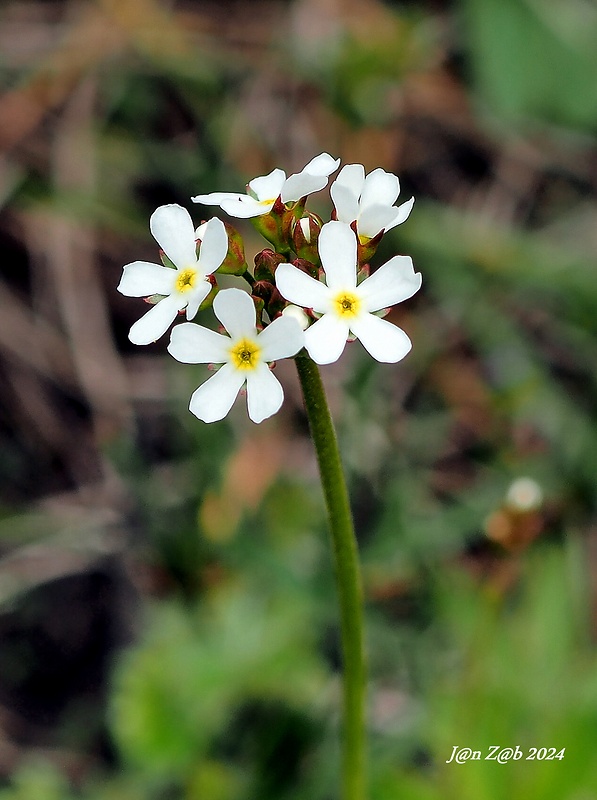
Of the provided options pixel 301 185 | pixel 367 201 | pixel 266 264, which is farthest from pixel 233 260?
pixel 367 201

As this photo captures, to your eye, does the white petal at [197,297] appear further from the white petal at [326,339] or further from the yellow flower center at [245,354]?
the white petal at [326,339]

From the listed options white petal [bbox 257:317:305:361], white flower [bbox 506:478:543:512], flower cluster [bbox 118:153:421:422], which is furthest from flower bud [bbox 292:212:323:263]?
white flower [bbox 506:478:543:512]

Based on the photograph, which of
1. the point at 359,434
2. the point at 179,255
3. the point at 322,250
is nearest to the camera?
the point at 322,250

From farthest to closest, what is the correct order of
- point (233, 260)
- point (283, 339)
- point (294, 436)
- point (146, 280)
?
point (294, 436), point (146, 280), point (233, 260), point (283, 339)

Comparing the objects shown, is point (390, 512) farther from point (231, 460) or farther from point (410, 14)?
point (410, 14)

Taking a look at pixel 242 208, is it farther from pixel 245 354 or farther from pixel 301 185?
pixel 245 354

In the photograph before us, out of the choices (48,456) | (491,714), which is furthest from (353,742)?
(48,456)
